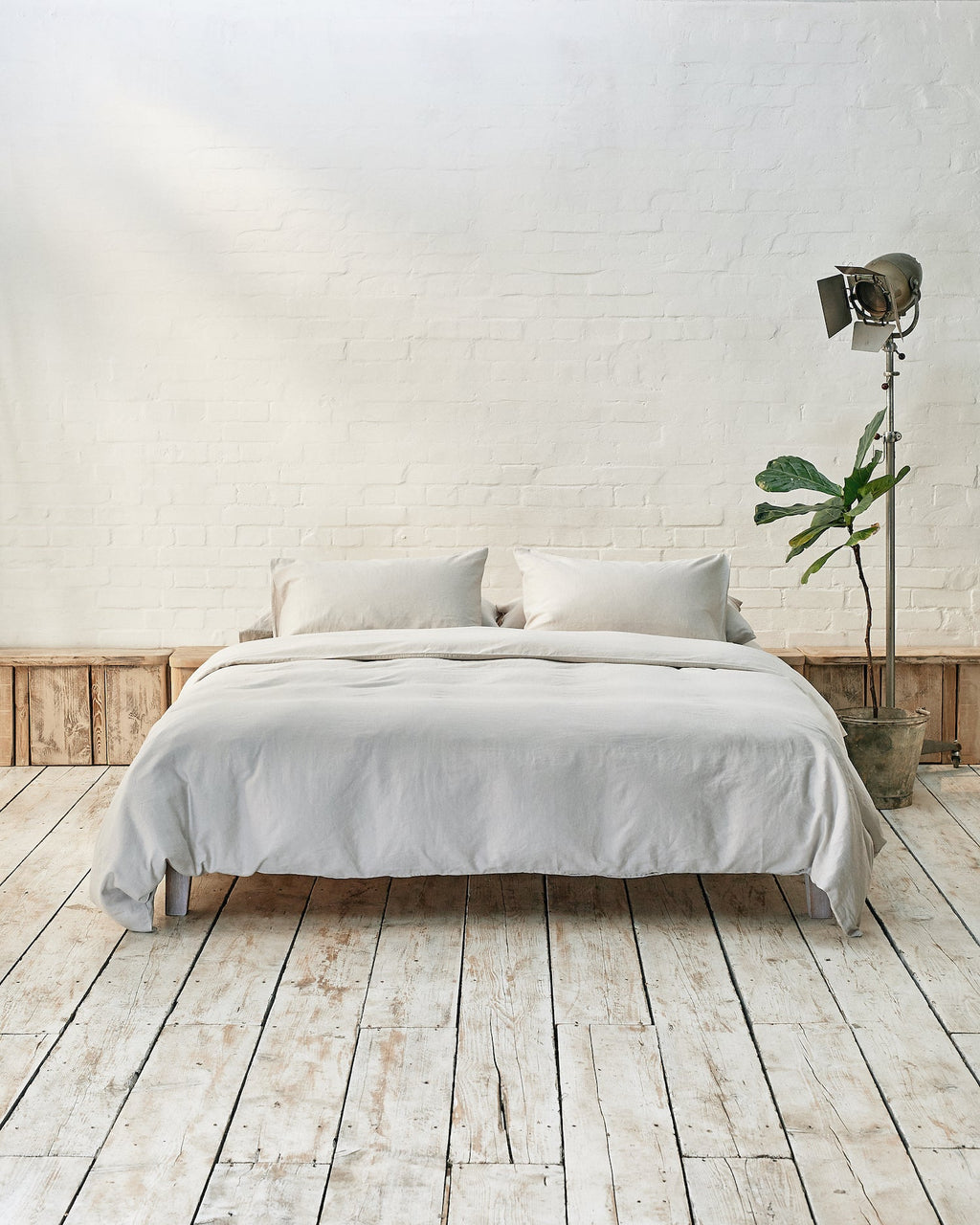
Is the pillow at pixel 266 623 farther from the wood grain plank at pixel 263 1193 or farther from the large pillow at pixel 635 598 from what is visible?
the wood grain plank at pixel 263 1193

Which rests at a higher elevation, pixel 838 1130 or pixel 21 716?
pixel 21 716

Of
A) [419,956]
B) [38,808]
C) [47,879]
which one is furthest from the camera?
[38,808]

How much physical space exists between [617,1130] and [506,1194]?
257 millimetres

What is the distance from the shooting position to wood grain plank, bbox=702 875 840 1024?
2.38 m

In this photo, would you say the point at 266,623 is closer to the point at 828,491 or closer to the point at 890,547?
the point at 828,491

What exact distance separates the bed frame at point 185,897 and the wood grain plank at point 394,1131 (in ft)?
2.58

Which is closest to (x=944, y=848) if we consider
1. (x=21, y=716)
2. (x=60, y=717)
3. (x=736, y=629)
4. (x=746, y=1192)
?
(x=736, y=629)

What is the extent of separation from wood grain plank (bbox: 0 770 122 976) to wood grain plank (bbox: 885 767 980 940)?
2.32 m

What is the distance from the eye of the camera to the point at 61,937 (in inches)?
109

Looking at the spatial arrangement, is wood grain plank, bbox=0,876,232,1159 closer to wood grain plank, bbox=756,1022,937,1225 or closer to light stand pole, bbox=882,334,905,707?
wood grain plank, bbox=756,1022,937,1225

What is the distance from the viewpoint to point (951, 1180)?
1775 millimetres

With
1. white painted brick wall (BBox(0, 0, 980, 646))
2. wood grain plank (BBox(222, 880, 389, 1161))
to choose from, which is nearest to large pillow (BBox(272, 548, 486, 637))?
→ white painted brick wall (BBox(0, 0, 980, 646))

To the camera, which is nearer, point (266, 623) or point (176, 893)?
point (176, 893)

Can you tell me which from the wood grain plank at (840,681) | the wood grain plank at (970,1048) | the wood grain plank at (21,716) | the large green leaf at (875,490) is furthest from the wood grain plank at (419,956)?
the wood grain plank at (21,716)
